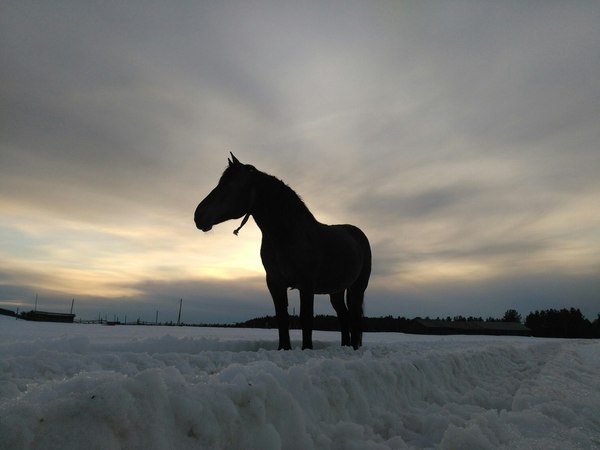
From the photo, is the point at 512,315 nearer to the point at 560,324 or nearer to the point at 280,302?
the point at 560,324

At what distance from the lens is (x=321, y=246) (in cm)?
585

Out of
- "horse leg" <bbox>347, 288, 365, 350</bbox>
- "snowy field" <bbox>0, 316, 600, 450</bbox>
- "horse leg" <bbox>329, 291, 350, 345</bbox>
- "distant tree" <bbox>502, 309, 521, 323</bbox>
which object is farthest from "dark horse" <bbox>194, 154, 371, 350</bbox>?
"distant tree" <bbox>502, 309, 521, 323</bbox>

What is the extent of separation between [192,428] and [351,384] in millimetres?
1345

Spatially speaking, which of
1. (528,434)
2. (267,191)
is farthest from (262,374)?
(267,191)

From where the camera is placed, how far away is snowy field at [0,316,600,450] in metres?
1.13

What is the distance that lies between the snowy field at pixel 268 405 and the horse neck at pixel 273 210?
1898 mm

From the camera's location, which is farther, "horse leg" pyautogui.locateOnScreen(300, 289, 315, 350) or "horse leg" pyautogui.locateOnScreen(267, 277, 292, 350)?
"horse leg" pyautogui.locateOnScreen(267, 277, 292, 350)

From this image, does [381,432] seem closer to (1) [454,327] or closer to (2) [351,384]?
(2) [351,384]

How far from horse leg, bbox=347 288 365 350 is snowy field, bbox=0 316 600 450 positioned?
124 inches

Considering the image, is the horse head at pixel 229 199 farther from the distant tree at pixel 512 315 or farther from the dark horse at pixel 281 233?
the distant tree at pixel 512 315

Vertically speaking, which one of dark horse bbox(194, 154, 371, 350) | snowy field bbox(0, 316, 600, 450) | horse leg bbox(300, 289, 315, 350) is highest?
dark horse bbox(194, 154, 371, 350)

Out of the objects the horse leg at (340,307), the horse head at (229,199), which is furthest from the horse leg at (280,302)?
the horse leg at (340,307)

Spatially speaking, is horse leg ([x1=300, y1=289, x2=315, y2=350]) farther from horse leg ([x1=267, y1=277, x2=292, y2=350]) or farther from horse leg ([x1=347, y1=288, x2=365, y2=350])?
horse leg ([x1=347, y1=288, x2=365, y2=350])

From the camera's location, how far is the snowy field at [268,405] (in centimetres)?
113
